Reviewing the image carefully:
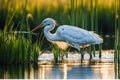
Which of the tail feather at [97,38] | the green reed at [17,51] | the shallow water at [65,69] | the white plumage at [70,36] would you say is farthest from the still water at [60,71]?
the white plumage at [70,36]

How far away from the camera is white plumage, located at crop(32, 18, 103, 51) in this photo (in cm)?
1474

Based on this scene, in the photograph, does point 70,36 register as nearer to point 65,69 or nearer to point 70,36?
point 70,36

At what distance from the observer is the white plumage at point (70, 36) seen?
580 inches

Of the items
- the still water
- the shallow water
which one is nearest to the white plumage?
the shallow water

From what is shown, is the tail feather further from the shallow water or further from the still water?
the still water

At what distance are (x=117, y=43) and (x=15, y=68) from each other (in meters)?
2.20

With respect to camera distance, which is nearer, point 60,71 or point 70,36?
→ point 60,71

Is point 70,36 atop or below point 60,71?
atop

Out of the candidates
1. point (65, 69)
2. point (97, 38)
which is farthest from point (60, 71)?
Answer: point (97, 38)

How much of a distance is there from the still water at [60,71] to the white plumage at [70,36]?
1064mm

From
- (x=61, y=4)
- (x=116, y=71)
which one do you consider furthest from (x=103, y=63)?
(x=61, y=4)

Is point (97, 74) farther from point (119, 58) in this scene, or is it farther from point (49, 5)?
point (49, 5)

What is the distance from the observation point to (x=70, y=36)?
49.2ft

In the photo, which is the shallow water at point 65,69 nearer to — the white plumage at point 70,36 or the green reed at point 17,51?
the green reed at point 17,51
